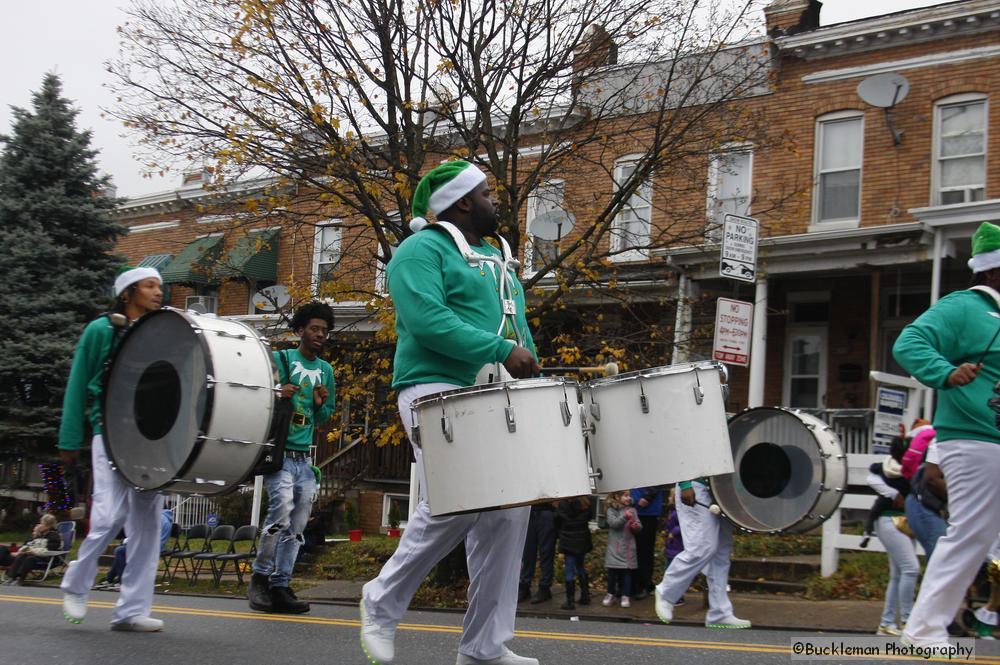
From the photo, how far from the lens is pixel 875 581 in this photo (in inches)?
508

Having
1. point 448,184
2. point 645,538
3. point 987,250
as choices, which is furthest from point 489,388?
point 645,538

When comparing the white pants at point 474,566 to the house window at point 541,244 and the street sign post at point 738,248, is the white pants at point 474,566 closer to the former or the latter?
the street sign post at point 738,248

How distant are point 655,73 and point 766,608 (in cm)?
782

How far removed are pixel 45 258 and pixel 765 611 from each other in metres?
20.7

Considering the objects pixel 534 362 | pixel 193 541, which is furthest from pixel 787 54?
pixel 534 362

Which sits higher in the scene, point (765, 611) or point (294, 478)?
point (294, 478)

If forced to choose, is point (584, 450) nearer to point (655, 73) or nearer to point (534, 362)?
point (534, 362)

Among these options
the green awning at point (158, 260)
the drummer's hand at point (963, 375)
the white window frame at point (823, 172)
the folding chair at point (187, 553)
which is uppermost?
the white window frame at point (823, 172)

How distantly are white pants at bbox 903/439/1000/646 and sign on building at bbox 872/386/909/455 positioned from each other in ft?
29.0

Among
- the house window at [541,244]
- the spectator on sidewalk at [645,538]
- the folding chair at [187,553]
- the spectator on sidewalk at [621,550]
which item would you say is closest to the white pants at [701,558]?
the spectator on sidewalk at [621,550]

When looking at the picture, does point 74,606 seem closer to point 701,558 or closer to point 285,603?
point 285,603

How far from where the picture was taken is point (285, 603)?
9.16 meters

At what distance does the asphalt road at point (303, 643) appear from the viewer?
20.0 ft

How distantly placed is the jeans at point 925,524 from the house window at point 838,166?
496 inches
